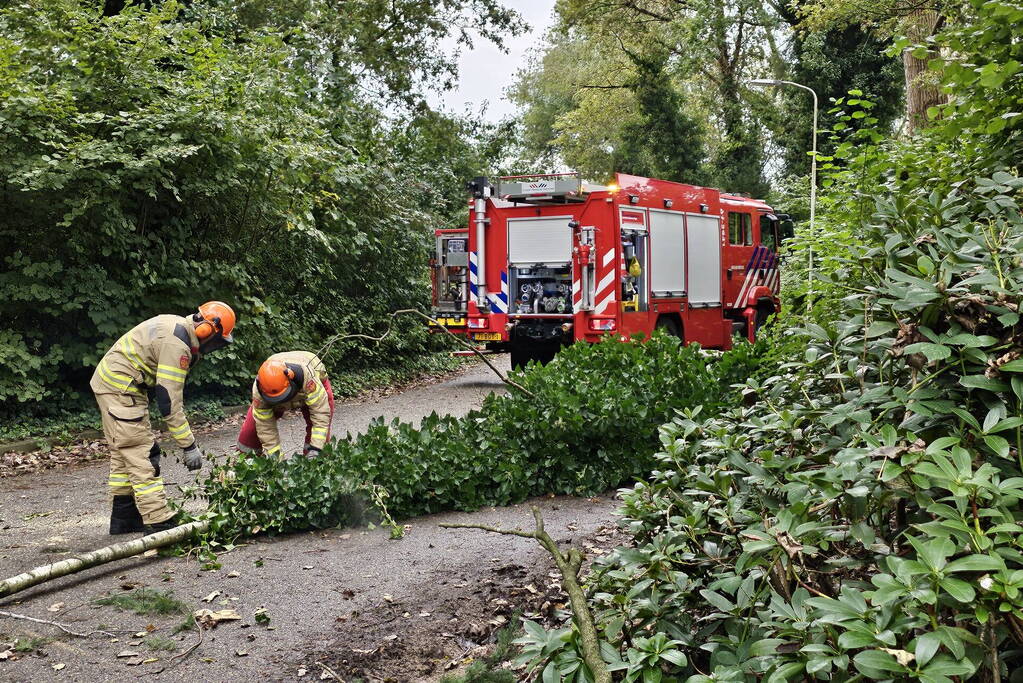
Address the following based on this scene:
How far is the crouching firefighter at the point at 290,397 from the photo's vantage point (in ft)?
23.5

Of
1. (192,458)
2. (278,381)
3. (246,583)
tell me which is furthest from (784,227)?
(246,583)

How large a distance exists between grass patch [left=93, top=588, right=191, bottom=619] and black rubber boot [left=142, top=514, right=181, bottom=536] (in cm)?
127

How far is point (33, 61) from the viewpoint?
9906 millimetres

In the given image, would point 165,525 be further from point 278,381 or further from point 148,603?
point 148,603

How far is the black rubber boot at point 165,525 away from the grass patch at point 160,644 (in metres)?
1.89

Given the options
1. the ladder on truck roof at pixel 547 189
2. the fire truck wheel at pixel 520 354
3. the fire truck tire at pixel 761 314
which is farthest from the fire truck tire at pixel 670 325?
the fire truck tire at pixel 761 314

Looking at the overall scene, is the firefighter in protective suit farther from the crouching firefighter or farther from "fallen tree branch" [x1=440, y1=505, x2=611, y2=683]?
"fallen tree branch" [x1=440, y1=505, x2=611, y2=683]

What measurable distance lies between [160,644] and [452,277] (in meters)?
10.8

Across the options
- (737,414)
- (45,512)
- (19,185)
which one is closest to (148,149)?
(19,185)

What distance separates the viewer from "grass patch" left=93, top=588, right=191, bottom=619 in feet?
16.0

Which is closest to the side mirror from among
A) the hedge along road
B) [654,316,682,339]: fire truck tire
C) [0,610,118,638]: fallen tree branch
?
[654,316,682,339]: fire truck tire

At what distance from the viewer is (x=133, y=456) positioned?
A: 6.41 m

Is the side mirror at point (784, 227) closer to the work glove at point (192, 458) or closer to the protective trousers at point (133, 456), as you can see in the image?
the work glove at point (192, 458)

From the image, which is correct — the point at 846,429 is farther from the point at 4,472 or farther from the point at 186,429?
the point at 4,472
